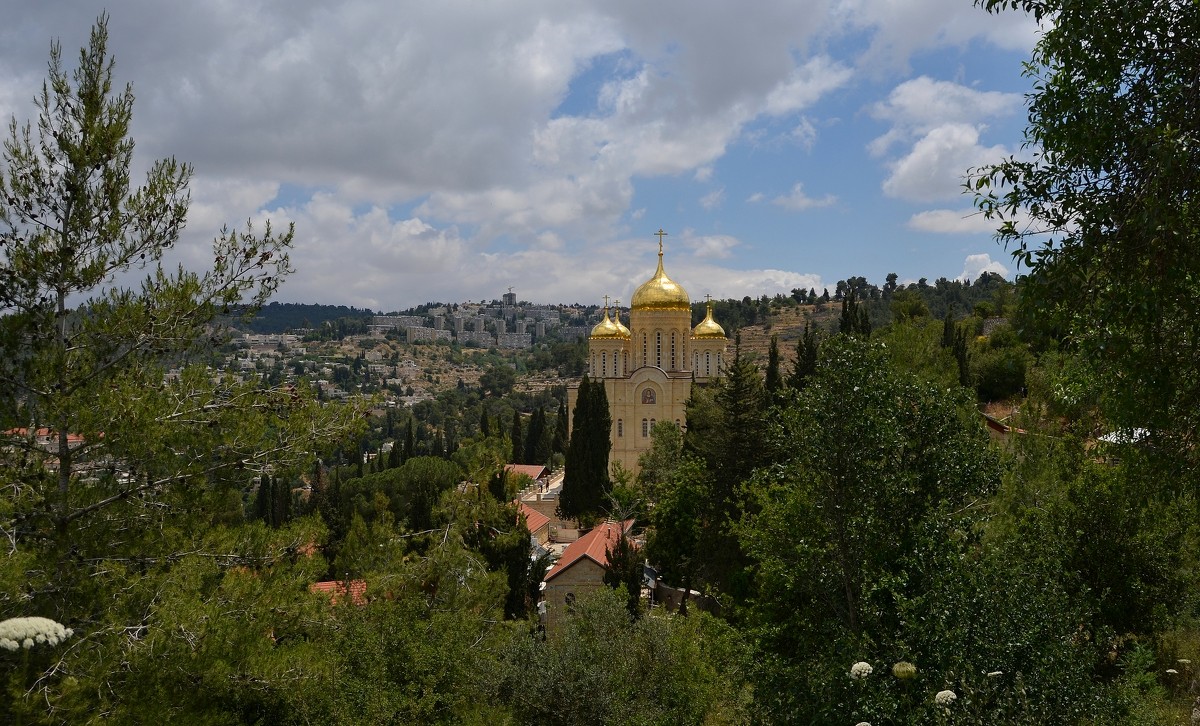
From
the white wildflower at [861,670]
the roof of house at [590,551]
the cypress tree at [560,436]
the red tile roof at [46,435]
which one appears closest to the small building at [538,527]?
the roof of house at [590,551]

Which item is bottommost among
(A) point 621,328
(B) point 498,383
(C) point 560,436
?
(B) point 498,383

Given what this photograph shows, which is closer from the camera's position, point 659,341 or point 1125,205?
point 1125,205

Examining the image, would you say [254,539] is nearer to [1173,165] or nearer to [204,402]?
[204,402]

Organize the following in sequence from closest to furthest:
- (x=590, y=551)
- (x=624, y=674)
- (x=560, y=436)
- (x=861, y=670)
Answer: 1. (x=861, y=670)
2. (x=624, y=674)
3. (x=590, y=551)
4. (x=560, y=436)

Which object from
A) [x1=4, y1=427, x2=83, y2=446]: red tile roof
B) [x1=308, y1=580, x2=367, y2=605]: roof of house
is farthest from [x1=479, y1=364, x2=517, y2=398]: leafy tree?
[x1=4, y1=427, x2=83, y2=446]: red tile roof

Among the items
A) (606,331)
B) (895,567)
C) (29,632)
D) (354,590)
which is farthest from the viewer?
(606,331)

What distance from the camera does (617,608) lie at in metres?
11.4

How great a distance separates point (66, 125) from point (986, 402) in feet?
117

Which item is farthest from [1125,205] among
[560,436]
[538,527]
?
[560,436]

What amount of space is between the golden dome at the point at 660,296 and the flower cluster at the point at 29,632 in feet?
122

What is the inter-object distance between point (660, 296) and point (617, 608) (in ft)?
100

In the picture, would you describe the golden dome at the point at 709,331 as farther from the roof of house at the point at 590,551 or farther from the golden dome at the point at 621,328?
the roof of house at the point at 590,551

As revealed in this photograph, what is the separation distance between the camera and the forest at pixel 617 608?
240 inches

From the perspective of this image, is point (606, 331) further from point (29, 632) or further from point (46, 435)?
point (29, 632)
